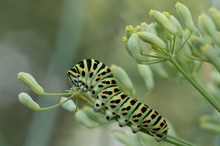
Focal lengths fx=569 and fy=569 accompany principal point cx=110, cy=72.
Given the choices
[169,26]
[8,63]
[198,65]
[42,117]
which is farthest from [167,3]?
[8,63]

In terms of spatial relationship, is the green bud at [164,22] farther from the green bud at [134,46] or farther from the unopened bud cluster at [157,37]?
the green bud at [134,46]

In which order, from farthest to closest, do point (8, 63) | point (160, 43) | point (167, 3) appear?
point (8, 63) → point (167, 3) → point (160, 43)

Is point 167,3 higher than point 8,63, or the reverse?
point 8,63

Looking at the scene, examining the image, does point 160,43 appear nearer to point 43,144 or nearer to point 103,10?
point 43,144

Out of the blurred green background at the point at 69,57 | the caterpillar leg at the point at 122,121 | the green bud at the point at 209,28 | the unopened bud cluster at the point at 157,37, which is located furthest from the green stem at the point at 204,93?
the blurred green background at the point at 69,57

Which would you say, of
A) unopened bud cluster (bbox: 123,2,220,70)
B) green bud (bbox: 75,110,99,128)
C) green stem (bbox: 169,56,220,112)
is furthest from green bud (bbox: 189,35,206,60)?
green bud (bbox: 75,110,99,128)

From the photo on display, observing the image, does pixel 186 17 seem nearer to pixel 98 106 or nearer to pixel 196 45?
pixel 196 45
